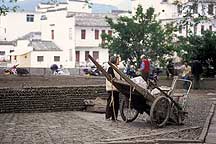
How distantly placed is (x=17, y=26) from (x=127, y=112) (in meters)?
77.6

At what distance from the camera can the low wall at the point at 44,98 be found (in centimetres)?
1659

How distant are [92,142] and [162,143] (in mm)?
1399

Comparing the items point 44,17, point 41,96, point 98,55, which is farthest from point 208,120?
point 44,17

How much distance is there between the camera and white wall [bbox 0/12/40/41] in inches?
3433

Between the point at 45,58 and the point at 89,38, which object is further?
the point at 45,58

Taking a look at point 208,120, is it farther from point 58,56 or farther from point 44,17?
point 44,17

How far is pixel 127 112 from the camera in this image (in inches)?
569

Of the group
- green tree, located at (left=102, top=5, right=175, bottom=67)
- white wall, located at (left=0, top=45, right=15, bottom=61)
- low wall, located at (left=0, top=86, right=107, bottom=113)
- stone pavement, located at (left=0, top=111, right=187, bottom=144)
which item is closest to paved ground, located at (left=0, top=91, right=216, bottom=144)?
stone pavement, located at (left=0, top=111, right=187, bottom=144)

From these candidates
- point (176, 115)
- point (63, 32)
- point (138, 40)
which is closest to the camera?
point (176, 115)

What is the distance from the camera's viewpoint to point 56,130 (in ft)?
40.6

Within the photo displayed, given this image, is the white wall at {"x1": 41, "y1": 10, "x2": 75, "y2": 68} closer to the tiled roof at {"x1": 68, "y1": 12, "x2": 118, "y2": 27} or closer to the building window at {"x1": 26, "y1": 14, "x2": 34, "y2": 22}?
the tiled roof at {"x1": 68, "y1": 12, "x2": 118, "y2": 27}

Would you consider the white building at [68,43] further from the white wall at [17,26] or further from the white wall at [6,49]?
the white wall at [17,26]

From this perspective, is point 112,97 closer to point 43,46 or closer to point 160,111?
point 160,111

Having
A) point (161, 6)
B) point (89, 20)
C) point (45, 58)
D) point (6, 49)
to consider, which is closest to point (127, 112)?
point (161, 6)
